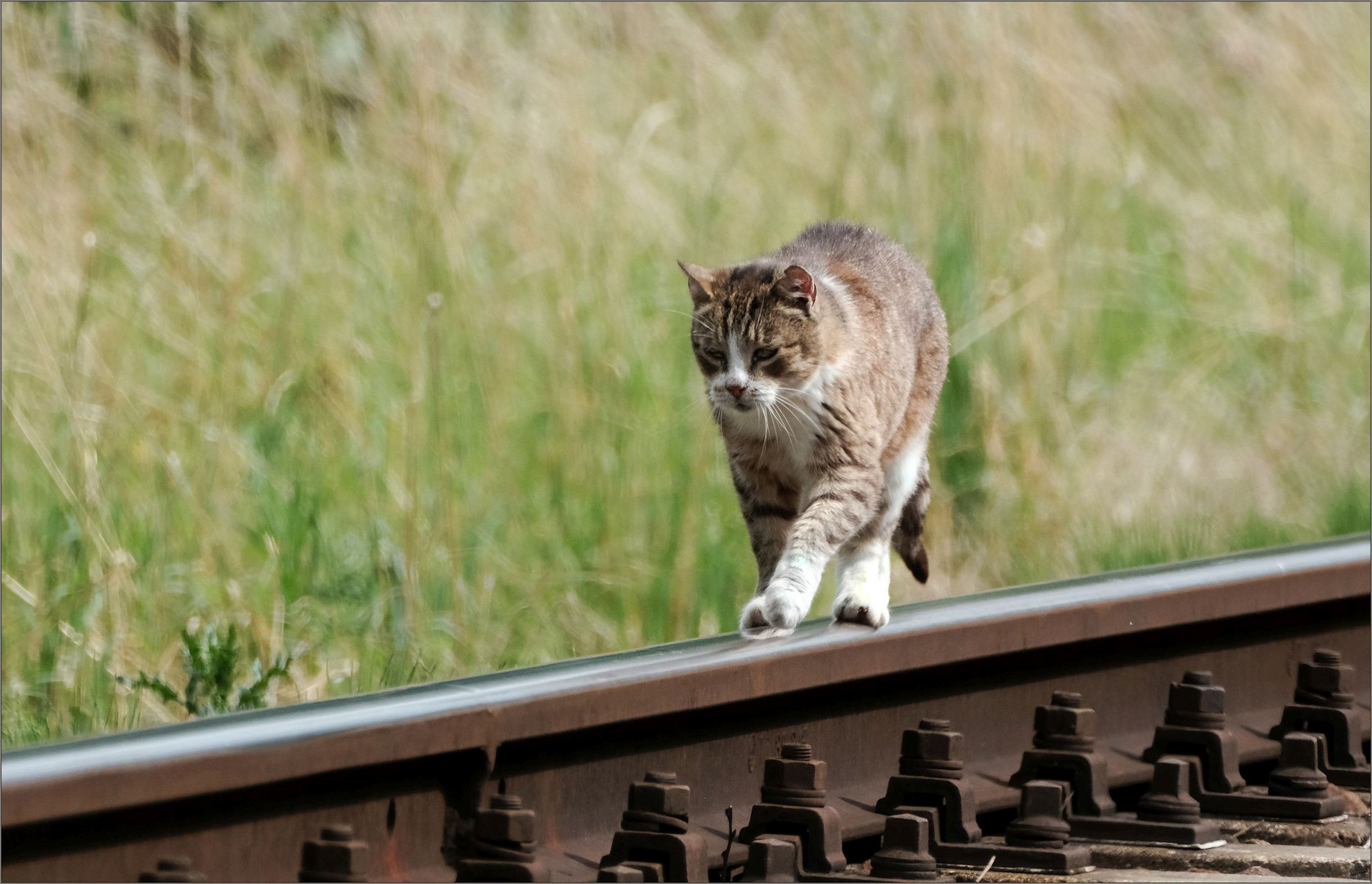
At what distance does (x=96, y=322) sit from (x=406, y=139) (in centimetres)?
146

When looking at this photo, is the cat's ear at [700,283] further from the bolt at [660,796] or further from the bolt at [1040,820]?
the bolt at [660,796]

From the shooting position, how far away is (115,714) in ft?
15.6

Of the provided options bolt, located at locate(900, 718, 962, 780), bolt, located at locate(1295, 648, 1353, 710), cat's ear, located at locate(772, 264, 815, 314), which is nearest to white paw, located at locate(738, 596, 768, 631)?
bolt, located at locate(900, 718, 962, 780)

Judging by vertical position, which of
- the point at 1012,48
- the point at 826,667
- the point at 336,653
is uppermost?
the point at 1012,48

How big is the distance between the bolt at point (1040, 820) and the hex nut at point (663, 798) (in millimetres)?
735

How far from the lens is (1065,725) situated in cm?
378

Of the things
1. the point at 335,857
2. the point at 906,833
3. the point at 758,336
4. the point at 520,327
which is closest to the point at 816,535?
the point at 758,336

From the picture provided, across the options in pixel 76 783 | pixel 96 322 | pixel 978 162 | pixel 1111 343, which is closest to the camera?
pixel 76 783

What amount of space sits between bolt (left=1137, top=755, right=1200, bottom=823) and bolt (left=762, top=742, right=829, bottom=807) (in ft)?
2.56

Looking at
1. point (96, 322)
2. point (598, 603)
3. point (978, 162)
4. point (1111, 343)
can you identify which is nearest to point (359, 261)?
point (96, 322)

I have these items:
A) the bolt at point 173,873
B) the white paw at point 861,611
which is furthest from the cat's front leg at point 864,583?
the bolt at point 173,873

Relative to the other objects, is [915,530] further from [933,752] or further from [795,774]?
Answer: [795,774]

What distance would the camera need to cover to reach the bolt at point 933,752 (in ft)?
11.4

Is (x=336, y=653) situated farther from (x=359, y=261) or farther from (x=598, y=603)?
(x=359, y=261)
